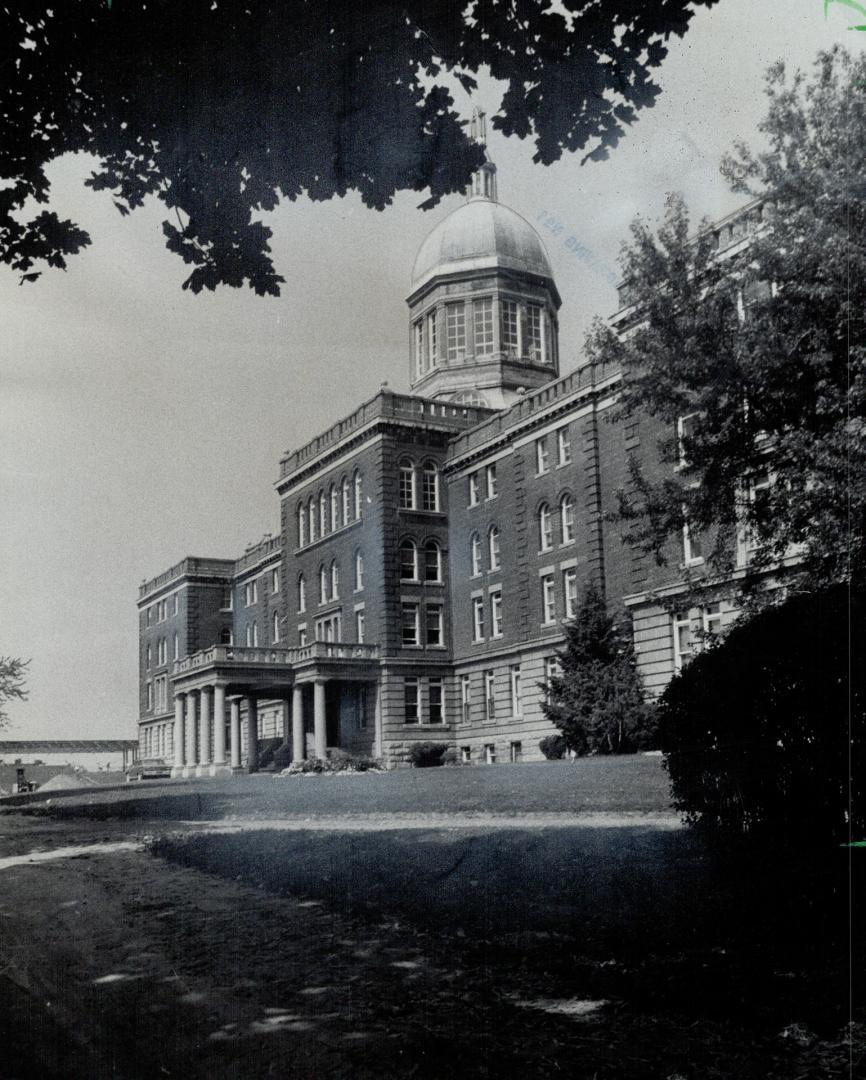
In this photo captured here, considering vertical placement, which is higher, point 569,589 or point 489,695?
point 569,589

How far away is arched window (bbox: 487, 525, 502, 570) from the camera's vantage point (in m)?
47.4

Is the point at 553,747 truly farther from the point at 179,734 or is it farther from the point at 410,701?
the point at 179,734

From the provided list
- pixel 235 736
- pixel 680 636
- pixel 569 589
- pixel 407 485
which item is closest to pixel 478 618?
pixel 407 485

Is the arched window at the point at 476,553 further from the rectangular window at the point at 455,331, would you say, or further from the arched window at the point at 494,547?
the rectangular window at the point at 455,331

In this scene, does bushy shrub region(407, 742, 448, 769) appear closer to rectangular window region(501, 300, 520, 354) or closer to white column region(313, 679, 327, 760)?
white column region(313, 679, 327, 760)

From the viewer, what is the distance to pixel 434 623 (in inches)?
1984

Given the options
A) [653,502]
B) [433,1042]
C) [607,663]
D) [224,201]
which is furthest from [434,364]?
[433,1042]

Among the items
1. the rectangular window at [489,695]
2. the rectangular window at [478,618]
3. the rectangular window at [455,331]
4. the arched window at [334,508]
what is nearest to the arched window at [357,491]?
the arched window at [334,508]

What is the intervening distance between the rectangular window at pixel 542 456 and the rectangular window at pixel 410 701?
11885 millimetres

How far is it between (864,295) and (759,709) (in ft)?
26.7

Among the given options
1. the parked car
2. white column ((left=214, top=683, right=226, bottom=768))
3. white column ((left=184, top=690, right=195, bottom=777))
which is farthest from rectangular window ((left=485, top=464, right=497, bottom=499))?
the parked car

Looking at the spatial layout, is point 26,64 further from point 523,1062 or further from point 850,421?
point 850,421

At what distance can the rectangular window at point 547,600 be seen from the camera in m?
43.3

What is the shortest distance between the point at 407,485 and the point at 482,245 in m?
14.7
